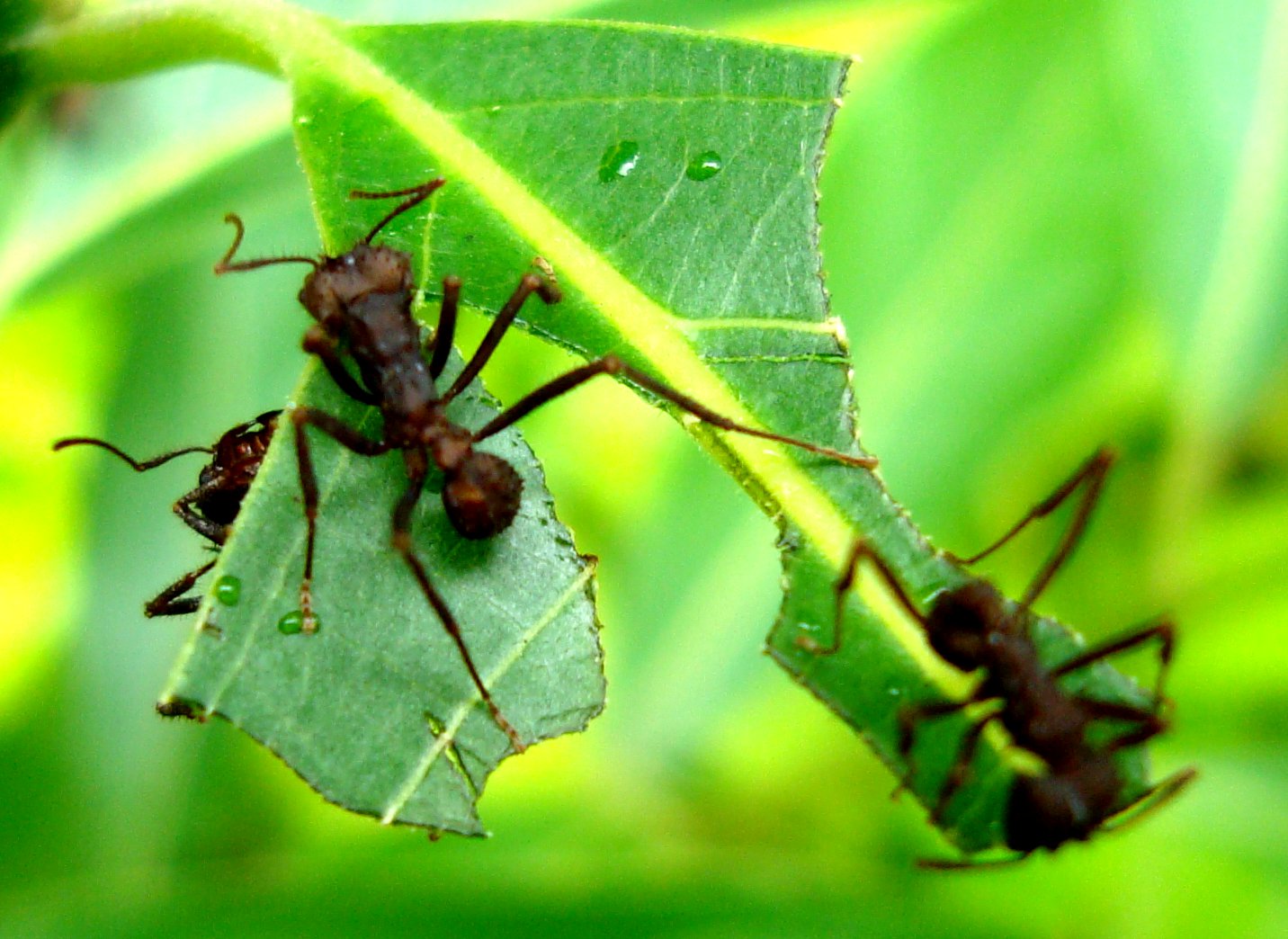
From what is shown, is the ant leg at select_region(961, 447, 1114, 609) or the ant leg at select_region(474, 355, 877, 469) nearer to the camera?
the ant leg at select_region(474, 355, 877, 469)

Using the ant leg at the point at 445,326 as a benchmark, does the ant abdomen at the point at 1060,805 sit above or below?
below

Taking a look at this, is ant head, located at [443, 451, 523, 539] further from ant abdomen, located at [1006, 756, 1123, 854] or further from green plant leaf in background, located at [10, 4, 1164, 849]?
ant abdomen, located at [1006, 756, 1123, 854]

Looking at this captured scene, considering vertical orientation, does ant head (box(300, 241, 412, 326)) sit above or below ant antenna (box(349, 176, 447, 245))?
above

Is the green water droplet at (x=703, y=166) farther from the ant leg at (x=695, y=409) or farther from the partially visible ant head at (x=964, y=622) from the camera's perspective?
the partially visible ant head at (x=964, y=622)

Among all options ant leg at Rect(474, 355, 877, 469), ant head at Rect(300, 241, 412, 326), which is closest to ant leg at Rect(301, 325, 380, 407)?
ant head at Rect(300, 241, 412, 326)

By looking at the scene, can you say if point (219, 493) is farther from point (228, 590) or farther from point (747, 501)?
point (747, 501)

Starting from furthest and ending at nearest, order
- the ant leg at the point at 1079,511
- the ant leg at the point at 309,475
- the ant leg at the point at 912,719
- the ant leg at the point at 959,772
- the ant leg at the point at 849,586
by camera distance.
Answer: the ant leg at the point at 1079,511 < the ant leg at the point at 959,772 < the ant leg at the point at 912,719 < the ant leg at the point at 849,586 < the ant leg at the point at 309,475

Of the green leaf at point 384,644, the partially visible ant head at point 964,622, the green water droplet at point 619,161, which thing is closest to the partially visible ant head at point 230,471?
the green leaf at point 384,644

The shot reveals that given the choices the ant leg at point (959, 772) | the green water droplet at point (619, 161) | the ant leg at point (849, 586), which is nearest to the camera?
the green water droplet at point (619, 161)
